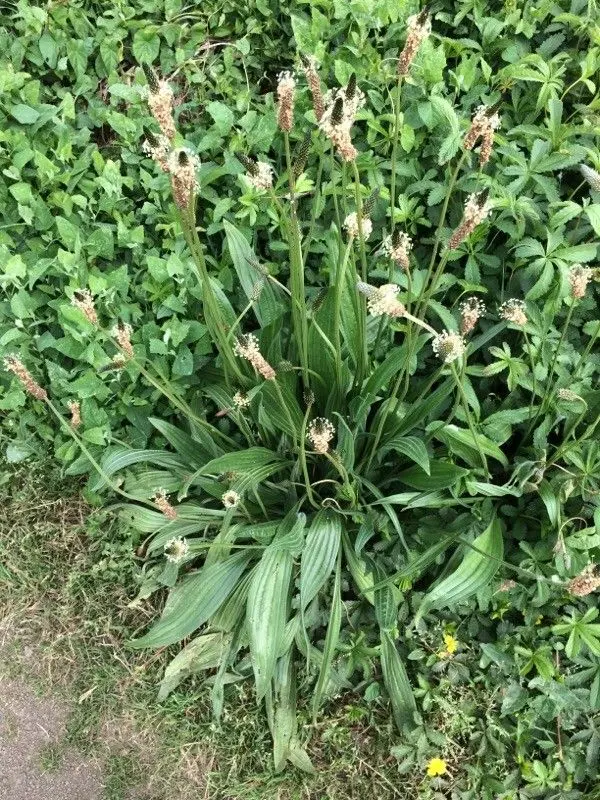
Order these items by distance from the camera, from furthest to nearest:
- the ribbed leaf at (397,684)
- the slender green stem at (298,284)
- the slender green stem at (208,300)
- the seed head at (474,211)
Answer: the ribbed leaf at (397,684) → the slender green stem at (298,284) → the slender green stem at (208,300) → the seed head at (474,211)

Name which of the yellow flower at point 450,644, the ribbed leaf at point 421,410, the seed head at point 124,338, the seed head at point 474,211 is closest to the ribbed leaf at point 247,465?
the ribbed leaf at point 421,410

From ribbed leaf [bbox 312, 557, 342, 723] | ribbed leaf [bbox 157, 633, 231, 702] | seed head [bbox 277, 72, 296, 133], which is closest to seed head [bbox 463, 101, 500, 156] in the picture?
seed head [bbox 277, 72, 296, 133]

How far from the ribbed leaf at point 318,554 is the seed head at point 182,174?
1117mm

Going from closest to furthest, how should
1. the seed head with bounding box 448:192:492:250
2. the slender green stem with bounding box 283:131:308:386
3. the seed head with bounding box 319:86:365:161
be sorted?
the seed head with bounding box 319:86:365:161
the seed head with bounding box 448:192:492:250
the slender green stem with bounding box 283:131:308:386

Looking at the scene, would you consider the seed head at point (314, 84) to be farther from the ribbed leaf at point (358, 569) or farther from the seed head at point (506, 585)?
the seed head at point (506, 585)

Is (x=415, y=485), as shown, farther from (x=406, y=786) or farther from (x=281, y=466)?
(x=406, y=786)

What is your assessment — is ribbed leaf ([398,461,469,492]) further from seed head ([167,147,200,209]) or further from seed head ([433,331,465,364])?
seed head ([167,147,200,209])

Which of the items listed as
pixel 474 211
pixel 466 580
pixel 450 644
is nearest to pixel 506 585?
pixel 466 580

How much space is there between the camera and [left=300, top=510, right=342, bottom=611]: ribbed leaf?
2.13 m

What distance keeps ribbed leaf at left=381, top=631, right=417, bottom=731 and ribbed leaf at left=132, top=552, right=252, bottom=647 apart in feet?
1.67

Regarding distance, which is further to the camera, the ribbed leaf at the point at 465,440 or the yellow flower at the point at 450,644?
the yellow flower at the point at 450,644

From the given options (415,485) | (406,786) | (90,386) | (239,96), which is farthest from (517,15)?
(406,786)

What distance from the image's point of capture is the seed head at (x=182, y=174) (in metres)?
1.41

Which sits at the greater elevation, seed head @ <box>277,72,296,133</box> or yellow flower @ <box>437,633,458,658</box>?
seed head @ <box>277,72,296,133</box>
